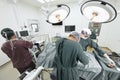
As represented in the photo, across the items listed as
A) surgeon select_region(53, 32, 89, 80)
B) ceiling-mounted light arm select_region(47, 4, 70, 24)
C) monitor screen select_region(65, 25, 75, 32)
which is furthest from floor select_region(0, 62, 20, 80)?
monitor screen select_region(65, 25, 75, 32)

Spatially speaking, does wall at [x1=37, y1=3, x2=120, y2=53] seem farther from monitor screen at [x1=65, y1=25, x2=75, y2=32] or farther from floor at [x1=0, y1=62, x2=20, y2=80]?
floor at [x1=0, y1=62, x2=20, y2=80]

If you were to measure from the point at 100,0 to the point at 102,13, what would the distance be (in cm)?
11

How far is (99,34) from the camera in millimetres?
4445

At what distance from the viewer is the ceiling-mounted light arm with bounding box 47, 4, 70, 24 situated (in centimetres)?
92

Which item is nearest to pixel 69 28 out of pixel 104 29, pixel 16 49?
pixel 104 29

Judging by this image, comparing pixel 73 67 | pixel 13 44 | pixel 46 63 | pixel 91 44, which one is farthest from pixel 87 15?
pixel 46 63

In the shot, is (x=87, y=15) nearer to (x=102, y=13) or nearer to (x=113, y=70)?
(x=102, y=13)

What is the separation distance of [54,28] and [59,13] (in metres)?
4.28

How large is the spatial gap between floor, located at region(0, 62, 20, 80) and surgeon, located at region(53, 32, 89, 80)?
163cm

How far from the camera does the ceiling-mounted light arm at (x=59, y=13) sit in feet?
3.03

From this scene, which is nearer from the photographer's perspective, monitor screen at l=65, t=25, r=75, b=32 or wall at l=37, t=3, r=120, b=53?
wall at l=37, t=3, r=120, b=53

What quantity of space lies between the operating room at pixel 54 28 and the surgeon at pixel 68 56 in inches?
7.3

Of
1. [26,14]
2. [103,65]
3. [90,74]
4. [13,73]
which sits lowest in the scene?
[13,73]

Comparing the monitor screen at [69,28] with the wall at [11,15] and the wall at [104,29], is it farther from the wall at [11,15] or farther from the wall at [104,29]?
the wall at [11,15]
